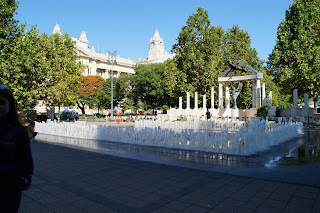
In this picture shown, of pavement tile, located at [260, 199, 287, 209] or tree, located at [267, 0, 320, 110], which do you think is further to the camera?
tree, located at [267, 0, 320, 110]

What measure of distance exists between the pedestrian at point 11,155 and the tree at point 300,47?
31137 millimetres

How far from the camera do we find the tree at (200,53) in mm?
37062

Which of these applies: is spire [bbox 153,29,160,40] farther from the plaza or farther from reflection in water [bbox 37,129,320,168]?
the plaza

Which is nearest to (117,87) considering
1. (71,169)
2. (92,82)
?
(92,82)

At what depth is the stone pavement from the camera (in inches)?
155

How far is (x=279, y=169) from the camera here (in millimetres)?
6273

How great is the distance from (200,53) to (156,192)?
116 ft

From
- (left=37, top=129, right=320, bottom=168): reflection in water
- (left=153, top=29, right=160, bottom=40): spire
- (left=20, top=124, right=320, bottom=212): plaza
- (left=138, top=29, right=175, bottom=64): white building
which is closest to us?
(left=20, top=124, right=320, bottom=212): plaza

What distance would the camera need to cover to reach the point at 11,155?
2129 millimetres

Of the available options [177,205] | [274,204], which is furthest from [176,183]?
[274,204]

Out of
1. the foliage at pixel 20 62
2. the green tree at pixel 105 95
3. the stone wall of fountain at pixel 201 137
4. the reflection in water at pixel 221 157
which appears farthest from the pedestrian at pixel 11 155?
the green tree at pixel 105 95

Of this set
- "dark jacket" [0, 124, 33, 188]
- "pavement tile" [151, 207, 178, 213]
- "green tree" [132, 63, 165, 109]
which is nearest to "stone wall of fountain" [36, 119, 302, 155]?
"pavement tile" [151, 207, 178, 213]

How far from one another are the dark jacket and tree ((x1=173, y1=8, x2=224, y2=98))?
35.9 meters

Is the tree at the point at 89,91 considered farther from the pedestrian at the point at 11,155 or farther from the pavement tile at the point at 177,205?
the pedestrian at the point at 11,155
